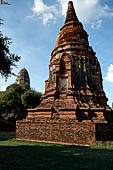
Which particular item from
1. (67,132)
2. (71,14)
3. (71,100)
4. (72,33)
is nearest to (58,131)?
(67,132)

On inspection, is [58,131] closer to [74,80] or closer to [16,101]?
[74,80]

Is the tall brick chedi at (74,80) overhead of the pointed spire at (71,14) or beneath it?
beneath

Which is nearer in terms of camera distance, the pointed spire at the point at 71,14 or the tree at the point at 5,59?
the tree at the point at 5,59

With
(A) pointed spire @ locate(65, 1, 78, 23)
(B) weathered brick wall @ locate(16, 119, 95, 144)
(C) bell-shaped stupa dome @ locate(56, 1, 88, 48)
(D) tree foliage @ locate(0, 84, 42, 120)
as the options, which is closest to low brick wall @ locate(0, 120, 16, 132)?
(D) tree foliage @ locate(0, 84, 42, 120)

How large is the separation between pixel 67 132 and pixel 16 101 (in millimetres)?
25065

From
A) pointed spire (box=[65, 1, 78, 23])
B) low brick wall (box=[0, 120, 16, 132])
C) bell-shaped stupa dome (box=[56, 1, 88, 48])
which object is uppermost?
pointed spire (box=[65, 1, 78, 23])

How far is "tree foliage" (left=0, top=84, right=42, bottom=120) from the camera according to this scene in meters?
31.5

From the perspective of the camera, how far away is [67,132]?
1037 cm

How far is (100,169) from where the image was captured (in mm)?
4355

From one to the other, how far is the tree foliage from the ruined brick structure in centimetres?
1642

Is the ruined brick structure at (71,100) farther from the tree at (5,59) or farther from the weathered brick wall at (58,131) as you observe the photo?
the tree at (5,59)

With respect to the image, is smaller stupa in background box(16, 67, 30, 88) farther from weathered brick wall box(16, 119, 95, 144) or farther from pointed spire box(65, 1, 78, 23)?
weathered brick wall box(16, 119, 95, 144)

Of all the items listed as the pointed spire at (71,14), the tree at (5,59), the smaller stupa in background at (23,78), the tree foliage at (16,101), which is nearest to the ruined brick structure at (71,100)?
the pointed spire at (71,14)

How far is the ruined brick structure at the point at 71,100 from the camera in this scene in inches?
407
